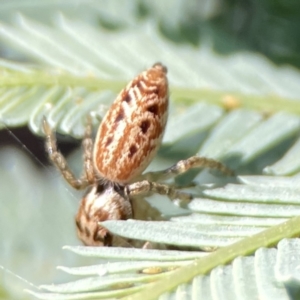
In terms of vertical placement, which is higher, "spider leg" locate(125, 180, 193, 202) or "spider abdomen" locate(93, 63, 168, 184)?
"spider abdomen" locate(93, 63, 168, 184)

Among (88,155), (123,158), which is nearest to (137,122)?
(123,158)

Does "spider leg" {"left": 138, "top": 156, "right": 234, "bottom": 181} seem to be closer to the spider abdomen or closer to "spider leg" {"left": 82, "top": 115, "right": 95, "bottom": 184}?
the spider abdomen

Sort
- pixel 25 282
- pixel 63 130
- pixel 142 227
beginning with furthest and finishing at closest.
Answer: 1. pixel 63 130
2. pixel 25 282
3. pixel 142 227

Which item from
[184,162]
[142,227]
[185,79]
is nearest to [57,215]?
[184,162]

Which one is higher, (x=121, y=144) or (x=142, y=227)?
(x=121, y=144)

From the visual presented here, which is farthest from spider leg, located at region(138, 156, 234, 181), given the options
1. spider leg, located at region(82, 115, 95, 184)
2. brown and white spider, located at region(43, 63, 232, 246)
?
spider leg, located at region(82, 115, 95, 184)

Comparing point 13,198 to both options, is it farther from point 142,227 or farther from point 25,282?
point 142,227
